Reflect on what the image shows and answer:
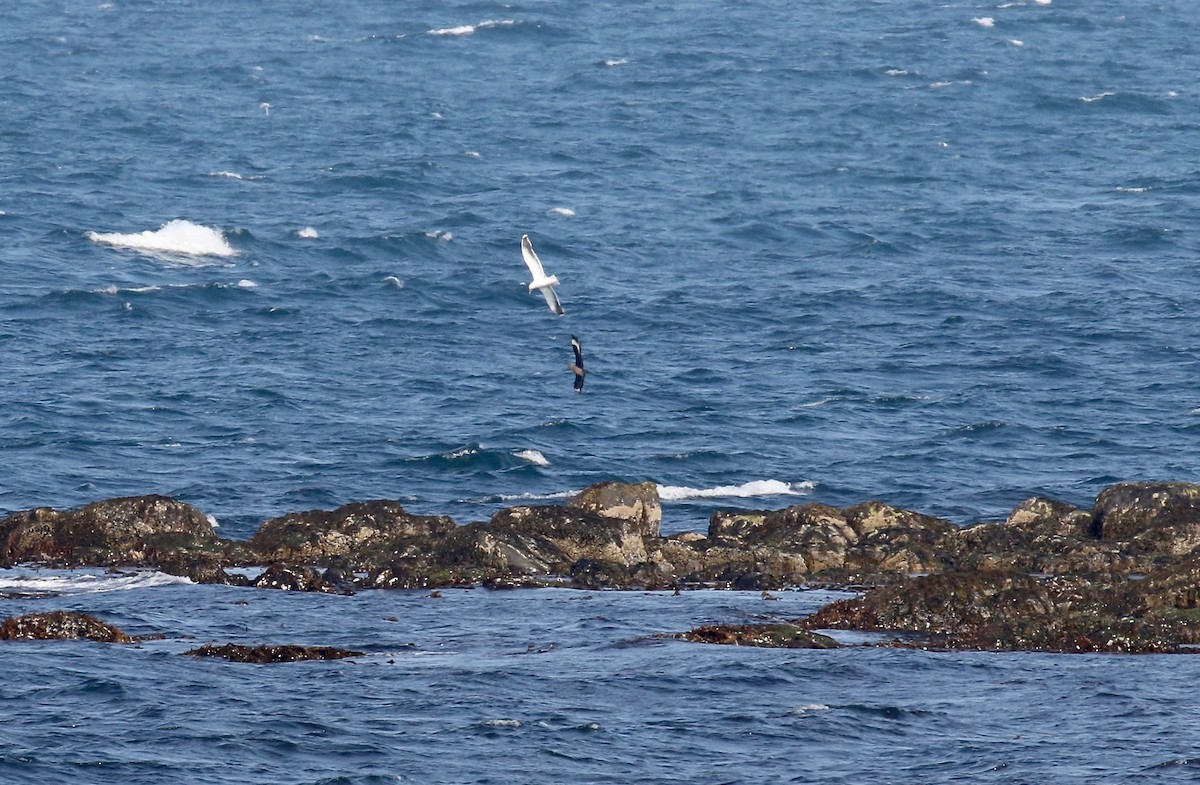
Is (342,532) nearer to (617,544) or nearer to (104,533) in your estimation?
(104,533)

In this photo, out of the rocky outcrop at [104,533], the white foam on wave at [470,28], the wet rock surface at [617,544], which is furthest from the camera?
the white foam on wave at [470,28]

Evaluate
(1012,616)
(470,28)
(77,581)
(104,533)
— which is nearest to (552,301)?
(1012,616)

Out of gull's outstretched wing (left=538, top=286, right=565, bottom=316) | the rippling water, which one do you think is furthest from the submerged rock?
gull's outstretched wing (left=538, top=286, right=565, bottom=316)

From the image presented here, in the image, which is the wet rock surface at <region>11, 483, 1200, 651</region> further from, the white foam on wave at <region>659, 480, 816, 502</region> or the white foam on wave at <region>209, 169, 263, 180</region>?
the white foam on wave at <region>209, 169, 263, 180</region>

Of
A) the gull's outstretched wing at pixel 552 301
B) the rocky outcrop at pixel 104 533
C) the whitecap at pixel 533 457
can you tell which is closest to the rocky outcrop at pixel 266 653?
the gull's outstretched wing at pixel 552 301

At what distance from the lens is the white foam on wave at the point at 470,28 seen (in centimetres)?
14038

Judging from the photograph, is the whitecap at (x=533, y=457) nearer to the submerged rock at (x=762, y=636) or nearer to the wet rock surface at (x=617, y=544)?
the wet rock surface at (x=617, y=544)

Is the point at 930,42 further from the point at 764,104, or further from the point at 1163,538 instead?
the point at 1163,538

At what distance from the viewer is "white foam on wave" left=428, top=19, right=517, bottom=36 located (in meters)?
140

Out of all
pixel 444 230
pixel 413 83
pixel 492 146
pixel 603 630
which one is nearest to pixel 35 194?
pixel 444 230

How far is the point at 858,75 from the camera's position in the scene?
413 ft

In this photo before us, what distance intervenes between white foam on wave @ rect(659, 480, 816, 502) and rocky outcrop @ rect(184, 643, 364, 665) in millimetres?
19615

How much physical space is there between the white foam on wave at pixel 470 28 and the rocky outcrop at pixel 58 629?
111 meters

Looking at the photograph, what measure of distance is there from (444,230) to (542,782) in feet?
199
